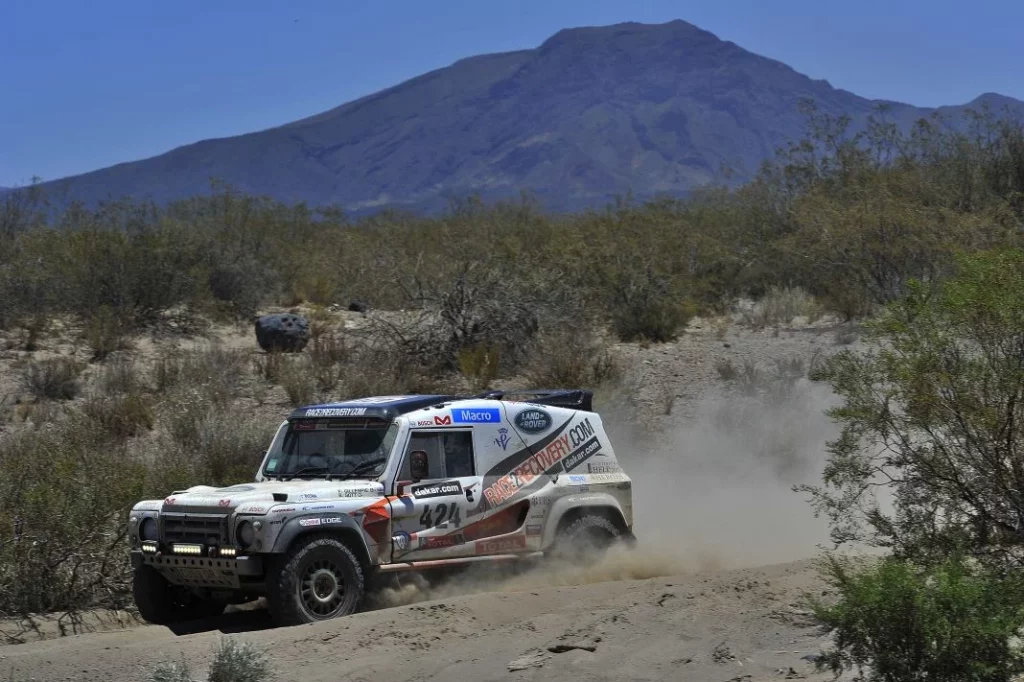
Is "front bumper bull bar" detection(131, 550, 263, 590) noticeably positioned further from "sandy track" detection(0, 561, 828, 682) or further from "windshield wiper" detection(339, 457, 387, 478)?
"windshield wiper" detection(339, 457, 387, 478)

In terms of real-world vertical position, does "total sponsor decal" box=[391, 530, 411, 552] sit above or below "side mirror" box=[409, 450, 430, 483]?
below

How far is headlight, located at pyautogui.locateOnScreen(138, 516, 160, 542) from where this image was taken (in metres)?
10.7

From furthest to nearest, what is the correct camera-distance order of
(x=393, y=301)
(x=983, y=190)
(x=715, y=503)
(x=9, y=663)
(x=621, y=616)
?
(x=983, y=190) < (x=393, y=301) < (x=715, y=503) < (x=621, y=616) < (x=9, y=663)

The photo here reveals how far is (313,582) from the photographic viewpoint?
10328mm

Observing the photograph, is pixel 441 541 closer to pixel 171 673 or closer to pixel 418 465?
pixel 418 465

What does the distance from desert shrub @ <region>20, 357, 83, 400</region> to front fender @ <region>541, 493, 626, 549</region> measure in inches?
465

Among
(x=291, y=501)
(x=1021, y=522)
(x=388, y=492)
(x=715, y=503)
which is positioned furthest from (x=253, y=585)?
(x=715, y=503)

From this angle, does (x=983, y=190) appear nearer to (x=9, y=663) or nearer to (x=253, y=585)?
(x=253, y=585)

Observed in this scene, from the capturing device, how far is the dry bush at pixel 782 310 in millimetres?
27772

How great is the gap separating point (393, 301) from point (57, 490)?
47.4 ft

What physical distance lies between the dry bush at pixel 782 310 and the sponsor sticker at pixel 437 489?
55.6 feet

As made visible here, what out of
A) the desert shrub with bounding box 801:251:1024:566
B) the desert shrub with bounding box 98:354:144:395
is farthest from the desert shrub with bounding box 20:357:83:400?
the desert shrub with bounding box 801:251:1024:566

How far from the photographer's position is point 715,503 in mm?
17375

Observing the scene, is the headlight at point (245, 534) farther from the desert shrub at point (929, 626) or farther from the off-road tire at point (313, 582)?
the desert shrub at point (929, 626)
